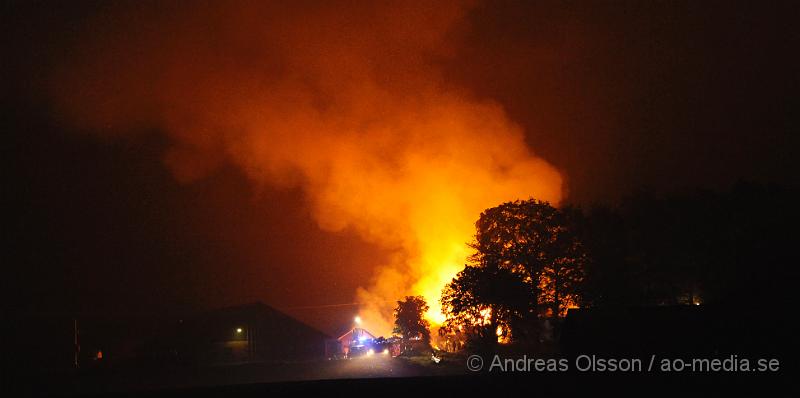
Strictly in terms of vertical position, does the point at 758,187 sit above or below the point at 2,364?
above

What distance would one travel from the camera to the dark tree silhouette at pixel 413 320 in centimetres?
4966

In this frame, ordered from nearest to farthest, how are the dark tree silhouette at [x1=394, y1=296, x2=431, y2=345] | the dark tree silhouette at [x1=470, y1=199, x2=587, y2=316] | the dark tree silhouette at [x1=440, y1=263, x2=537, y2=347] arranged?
the dark tree silhouette at [x1=440, y1=263, x2=537, y2=347]
the dark tree silhouette at [x1=470, y1=199, x2=587, y2=316]
the dark tree silhouette at [x1=394, y1=296, x2=431, y2=345]

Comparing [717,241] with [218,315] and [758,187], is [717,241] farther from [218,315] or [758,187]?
[218,315]

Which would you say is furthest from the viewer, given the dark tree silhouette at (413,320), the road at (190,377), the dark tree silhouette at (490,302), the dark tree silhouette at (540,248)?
the dark tree silhouette at (413,320)

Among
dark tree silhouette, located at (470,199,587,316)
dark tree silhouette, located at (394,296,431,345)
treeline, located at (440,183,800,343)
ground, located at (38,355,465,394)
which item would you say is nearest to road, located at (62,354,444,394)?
ground, located at (38,355,465,394)

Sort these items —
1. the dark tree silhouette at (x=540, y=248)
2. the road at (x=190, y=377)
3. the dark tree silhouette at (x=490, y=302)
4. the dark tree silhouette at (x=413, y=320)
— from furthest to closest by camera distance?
the dark tree silhouette at (x=413, y=320)
the dark tree silhouette at (x=540, y=248)
the dark tree silhouette at (x=490, y=302)
the road at (x=190, y=377)

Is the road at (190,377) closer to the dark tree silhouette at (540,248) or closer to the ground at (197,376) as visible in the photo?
the ground at (197,376)

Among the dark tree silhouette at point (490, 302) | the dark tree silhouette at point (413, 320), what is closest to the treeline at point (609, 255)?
the dark tree silhouette at point (490, 302)

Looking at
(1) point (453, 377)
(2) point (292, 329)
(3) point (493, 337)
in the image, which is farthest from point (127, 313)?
(1) point (453, 377)

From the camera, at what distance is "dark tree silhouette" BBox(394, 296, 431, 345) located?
163ft

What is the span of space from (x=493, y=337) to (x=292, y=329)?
799 inches

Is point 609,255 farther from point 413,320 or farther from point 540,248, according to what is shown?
point 413,320

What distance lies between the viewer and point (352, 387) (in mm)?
5867

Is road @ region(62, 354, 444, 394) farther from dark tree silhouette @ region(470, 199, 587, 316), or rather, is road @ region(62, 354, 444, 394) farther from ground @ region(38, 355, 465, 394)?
dark tree silhouette @ region(470, 199, 587, 316)
